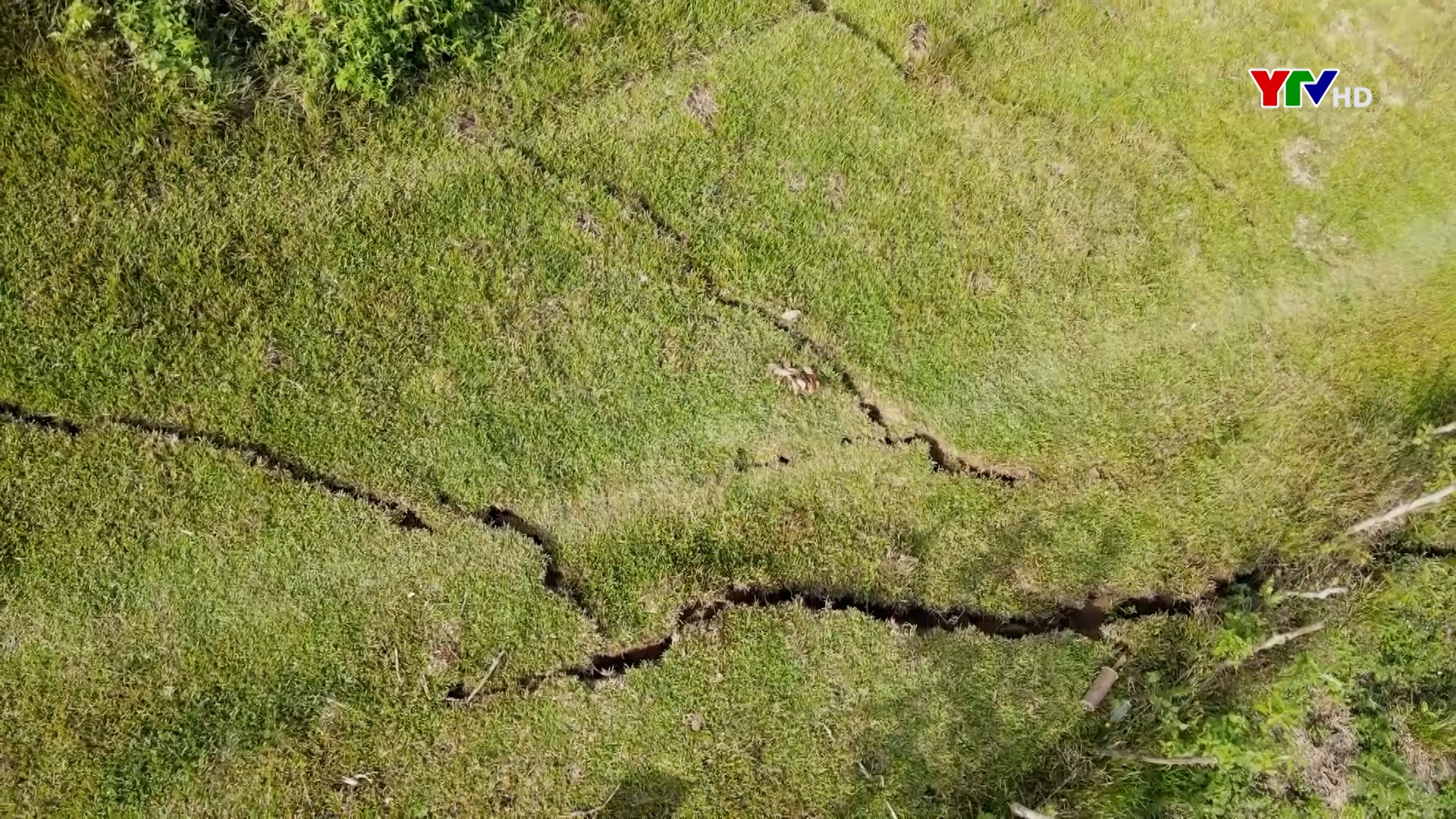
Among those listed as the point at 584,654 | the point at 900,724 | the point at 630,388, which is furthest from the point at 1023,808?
the point at 630,388

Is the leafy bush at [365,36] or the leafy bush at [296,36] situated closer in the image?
the leafy bush at [296,36]

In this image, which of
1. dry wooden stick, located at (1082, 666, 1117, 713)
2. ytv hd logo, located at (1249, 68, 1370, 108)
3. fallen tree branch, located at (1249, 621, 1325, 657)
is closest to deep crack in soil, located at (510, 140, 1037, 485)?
dry wooden stick, located at (1082, 666, 1117, 713)

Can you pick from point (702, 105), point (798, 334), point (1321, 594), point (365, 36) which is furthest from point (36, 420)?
point (1321, 594)

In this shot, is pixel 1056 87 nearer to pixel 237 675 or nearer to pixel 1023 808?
pixel 1023 808

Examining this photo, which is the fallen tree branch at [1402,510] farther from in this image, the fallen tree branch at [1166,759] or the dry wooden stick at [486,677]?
the dry wooden stick at [486,677]

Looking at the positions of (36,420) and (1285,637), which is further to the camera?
(1285,637)

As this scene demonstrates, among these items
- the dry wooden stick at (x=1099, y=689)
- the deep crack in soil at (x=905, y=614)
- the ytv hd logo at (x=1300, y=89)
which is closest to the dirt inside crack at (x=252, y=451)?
the deep crack in soil at (x=905, y=614)

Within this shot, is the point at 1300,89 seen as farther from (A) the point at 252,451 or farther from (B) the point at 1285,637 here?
(A) the point at 252,451
